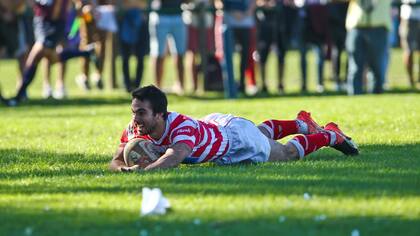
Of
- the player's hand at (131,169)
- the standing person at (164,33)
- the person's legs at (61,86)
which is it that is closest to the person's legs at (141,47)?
the standing person at (164,33)

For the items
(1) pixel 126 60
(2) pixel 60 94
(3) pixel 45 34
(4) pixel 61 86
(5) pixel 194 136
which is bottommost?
(2) pixel 60 94

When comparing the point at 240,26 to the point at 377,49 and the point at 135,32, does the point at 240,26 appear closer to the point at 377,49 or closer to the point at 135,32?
the point at 135,32

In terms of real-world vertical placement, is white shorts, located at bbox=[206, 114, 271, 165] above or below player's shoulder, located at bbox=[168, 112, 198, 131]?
below

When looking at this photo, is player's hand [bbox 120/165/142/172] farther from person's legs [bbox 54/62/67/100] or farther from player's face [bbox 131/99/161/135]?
person's legs [bbox 54/62/67/100]

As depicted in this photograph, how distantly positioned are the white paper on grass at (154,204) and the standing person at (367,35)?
12.0 metres

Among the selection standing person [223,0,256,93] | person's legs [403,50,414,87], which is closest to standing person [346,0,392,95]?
standing person [223,0,256,93]

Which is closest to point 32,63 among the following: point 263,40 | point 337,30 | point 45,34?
point 45,34

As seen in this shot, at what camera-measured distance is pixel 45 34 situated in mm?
18625

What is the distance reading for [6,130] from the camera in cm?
1444

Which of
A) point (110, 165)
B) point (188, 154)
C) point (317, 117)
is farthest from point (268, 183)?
point (317, 117)

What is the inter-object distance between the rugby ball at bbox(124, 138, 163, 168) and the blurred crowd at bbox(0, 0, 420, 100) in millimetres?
9182

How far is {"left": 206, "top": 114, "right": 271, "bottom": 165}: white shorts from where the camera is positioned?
32.0 feet

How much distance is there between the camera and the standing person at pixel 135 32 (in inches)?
806

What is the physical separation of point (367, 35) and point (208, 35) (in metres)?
3.04
